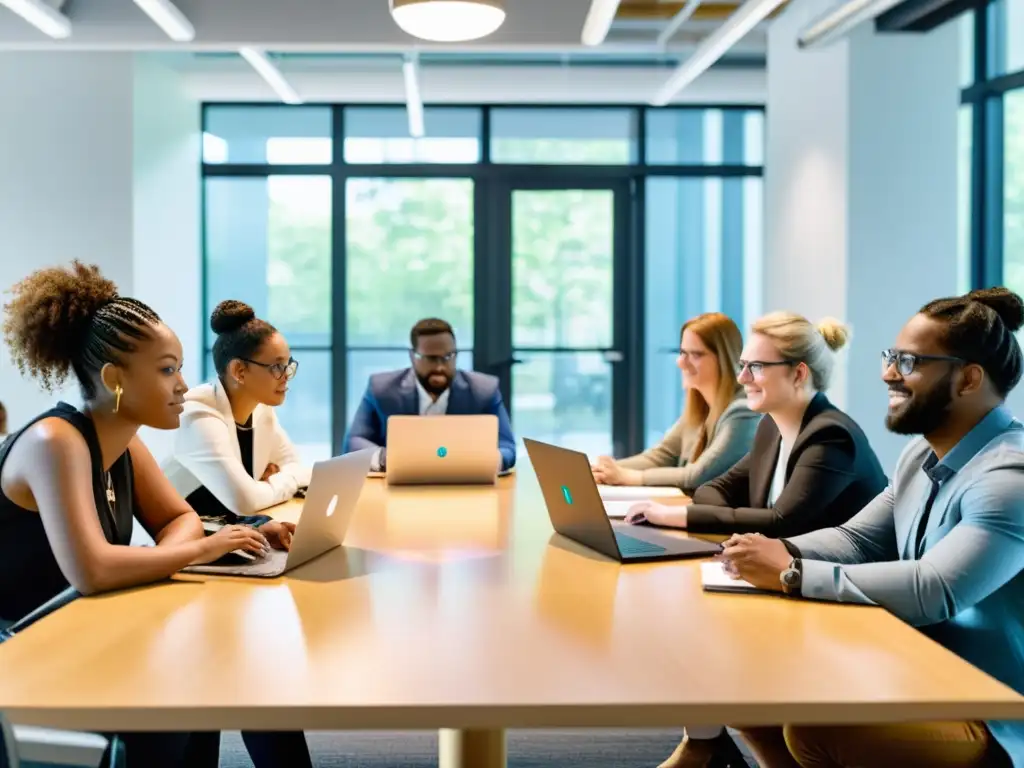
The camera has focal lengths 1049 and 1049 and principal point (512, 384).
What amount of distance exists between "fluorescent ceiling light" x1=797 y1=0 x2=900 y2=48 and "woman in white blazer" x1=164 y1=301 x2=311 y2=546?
3.11 metres

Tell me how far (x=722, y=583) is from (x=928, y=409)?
0.56 metres

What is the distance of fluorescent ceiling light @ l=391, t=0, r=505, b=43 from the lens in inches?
121

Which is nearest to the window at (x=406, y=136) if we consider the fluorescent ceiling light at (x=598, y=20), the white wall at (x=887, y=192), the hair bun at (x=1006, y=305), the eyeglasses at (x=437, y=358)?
the white wall at (x=887, y=192)

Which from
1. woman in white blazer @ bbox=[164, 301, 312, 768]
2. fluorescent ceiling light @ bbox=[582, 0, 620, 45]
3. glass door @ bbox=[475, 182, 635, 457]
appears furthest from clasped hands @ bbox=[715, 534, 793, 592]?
glass door @ bbox=[475, 182, 635, 457]

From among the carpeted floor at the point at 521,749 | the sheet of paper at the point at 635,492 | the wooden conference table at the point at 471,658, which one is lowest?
the carpeted floor at the point at 521,749

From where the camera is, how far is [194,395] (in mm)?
3160

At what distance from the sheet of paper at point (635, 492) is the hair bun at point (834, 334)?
0.68m

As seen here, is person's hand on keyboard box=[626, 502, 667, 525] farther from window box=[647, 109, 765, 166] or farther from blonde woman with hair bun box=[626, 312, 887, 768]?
window box=[647, 109, 765, 166]

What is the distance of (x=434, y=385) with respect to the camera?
474cm

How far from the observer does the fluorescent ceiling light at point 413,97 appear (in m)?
6.34

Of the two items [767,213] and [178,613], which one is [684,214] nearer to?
[767,213]

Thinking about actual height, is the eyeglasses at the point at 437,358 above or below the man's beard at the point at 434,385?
above

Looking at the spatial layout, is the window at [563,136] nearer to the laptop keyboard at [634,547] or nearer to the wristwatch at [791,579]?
the laptop keyboard at [634,547]

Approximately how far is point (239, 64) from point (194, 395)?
505 cm
